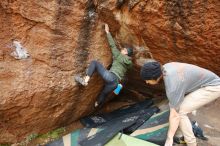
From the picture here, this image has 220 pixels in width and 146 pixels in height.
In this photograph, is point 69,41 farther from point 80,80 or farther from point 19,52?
point 19,52

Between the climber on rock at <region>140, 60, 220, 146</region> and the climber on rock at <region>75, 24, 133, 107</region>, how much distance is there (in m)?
1.68

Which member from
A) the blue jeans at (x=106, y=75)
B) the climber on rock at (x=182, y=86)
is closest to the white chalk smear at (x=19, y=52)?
the blue jeans at (x=106, y=75)

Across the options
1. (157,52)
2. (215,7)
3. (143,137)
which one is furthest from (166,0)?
(143,137)

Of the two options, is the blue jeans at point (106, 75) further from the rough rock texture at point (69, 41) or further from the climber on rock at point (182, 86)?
the climber on rock at point (182, 86)

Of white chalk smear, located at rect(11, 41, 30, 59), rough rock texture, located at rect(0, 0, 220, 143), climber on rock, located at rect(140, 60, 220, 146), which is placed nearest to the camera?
climber on rock, located at rect(140, 60, 220, 146)

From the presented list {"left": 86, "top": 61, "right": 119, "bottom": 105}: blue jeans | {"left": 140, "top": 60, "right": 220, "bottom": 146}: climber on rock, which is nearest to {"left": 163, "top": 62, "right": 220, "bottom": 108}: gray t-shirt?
{"left": 140, "top": 60, "right": 220, "bottom": 146}: climber on rock

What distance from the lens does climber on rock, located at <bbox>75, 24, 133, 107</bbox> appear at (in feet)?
18.9

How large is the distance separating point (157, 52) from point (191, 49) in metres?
0.69

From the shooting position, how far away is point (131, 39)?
5926 mm

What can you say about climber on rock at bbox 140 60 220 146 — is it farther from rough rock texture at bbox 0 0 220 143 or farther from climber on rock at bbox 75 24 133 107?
climber on rock at bbox 75 24 133 107

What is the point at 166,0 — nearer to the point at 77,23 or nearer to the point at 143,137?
the point at 77,23

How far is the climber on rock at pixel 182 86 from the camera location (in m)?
4.02

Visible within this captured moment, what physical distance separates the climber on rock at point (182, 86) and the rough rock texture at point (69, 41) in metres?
0.92

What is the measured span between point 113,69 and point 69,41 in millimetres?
1058
